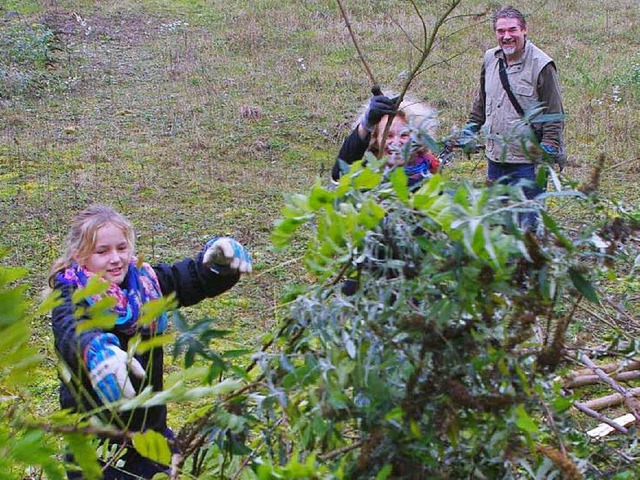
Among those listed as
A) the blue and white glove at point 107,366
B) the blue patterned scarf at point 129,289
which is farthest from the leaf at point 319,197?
the blue patterned scarf at point 129,289

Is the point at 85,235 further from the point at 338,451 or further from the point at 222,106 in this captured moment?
the point at 222,106

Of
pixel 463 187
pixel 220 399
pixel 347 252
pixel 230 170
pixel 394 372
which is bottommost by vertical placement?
pixel 230 170

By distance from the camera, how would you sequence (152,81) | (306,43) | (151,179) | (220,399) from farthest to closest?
1. (306,43)
2. (152,81)
3. (151,179)
4. (220,399)

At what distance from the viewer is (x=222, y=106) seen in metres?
9.99

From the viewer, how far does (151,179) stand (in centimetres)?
765

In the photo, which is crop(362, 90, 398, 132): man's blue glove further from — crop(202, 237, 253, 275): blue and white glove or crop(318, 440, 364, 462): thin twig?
crop(318, 440, 364, 462): thin twig

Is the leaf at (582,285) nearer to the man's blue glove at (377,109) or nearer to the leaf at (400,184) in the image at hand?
the leaf at (400,184)

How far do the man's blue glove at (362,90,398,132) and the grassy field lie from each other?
1.17 m

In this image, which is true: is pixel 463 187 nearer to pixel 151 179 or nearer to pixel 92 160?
pixel 151 179

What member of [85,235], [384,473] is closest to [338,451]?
[384,473]

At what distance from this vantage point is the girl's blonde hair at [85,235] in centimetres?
266

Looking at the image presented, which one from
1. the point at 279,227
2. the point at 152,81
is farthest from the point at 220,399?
the point at 152,81

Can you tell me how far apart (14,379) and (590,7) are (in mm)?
15795

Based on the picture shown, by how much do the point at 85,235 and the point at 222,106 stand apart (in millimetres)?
7474
